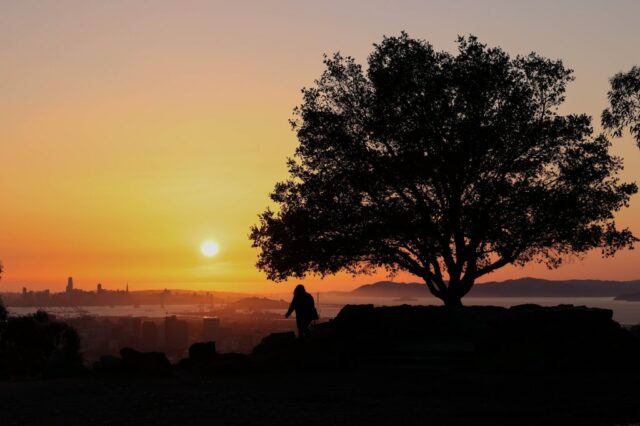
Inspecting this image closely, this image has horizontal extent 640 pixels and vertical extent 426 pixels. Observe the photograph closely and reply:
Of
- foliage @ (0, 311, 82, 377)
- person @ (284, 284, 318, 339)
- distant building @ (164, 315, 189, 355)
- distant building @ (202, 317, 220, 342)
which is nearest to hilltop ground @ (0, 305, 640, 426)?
person @ (284, 284, 318, 339)

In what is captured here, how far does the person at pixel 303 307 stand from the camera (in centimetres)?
2919

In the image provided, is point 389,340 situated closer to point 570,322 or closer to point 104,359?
point 570,322

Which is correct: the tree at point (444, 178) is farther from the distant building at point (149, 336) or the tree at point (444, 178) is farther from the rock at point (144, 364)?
the distant building at point (149, 336)

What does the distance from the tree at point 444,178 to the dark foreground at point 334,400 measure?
1326cm

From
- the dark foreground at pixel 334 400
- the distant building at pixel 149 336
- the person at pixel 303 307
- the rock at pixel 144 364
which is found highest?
the person at pixel 303 307

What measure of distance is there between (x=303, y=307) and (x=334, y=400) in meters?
11.2

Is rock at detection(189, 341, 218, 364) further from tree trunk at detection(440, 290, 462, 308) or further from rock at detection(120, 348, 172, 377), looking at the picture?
tree trunk at detection(440, 290, 462, 308)

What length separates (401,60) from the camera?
3741cm

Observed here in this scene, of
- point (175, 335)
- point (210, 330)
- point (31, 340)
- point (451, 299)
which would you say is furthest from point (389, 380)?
point (210, 330)

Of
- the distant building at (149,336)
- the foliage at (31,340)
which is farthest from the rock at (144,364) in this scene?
the distant building at (149,336)

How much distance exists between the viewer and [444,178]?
36.2m

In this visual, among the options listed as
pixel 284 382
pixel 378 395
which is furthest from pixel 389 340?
pixel 378 395

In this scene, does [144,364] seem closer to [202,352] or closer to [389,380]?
[202,352]

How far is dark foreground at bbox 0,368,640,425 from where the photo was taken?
51.5 ft
